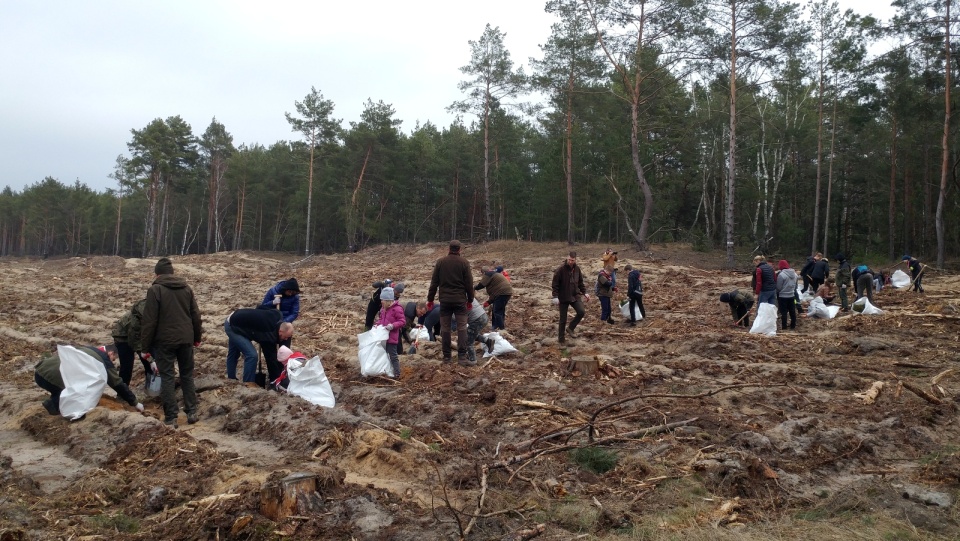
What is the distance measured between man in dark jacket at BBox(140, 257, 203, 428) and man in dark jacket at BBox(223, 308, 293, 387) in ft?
3.70

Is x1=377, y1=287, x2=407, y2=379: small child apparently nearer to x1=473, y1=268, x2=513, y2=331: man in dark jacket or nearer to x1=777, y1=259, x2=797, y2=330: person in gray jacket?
x1=473, y1=268, x2=513, y2=331: man in dark jacket

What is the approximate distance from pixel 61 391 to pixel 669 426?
639 cm

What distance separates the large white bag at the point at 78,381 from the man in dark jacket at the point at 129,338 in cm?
66

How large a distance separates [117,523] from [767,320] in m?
11.4

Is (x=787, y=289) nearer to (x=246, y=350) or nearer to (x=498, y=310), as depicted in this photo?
(x=498, y=310)

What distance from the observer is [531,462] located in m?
5.60

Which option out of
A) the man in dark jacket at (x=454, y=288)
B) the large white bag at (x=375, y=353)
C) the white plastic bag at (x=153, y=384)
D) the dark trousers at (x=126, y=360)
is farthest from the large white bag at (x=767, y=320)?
the dark trousers at (x=126, y=360)

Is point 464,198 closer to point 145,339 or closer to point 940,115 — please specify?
point 940,115

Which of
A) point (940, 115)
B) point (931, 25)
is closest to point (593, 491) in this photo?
point (931, 25)

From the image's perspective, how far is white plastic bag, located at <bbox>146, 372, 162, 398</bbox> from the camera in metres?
8.12

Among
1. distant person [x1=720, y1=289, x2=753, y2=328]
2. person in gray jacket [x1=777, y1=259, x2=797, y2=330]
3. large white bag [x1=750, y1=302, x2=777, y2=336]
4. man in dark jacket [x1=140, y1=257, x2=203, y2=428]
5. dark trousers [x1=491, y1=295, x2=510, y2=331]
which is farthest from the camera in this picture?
distant person [x1=720, y1=289, x2=753, y2=328]

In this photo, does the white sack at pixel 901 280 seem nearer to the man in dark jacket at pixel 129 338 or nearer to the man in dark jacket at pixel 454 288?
the man in dark jacket at pixel 454 288

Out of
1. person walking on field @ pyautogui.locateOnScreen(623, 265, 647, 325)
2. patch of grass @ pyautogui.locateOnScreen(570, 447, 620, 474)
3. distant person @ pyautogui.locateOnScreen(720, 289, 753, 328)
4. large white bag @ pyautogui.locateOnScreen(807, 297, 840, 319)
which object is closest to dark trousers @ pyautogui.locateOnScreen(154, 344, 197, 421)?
patch of grass @ pyautogui.locateOnScreen(570, 447, 620, 474)

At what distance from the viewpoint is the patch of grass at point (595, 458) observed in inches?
223
